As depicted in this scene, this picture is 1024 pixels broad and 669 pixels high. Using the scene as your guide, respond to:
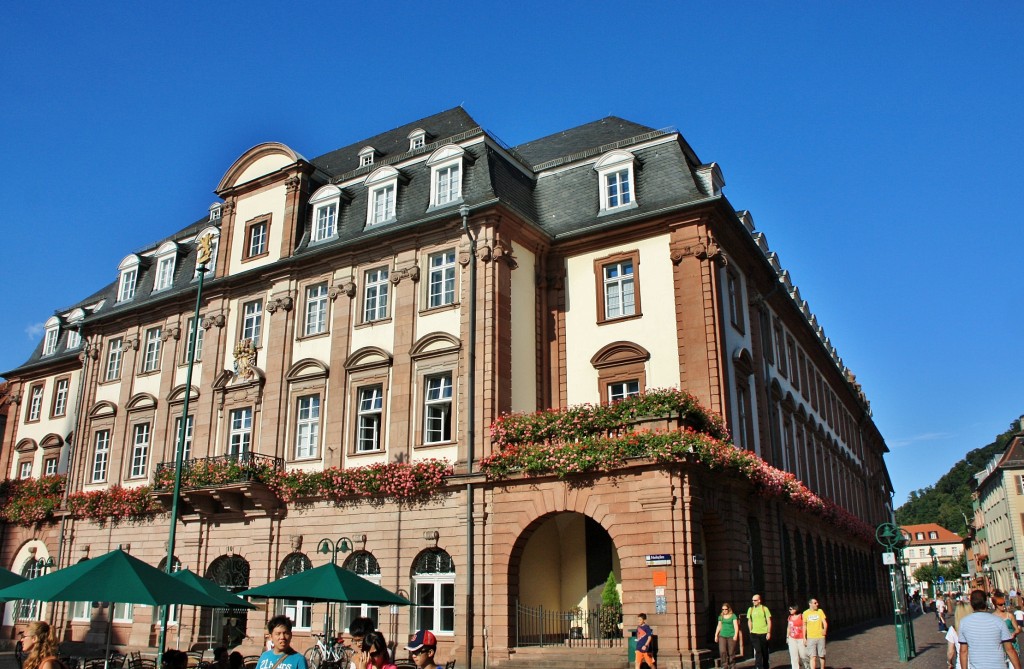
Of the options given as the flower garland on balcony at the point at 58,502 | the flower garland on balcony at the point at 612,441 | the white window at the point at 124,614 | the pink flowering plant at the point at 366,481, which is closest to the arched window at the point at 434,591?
the pink flowering plant at the point at 366,481

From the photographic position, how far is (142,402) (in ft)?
107

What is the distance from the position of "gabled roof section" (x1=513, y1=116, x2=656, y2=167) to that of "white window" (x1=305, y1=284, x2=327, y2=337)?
9.16m

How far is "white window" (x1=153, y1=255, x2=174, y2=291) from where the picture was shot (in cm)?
3459

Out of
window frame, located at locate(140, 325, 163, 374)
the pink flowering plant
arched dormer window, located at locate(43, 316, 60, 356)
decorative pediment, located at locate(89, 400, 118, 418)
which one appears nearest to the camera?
the pink flowering plant

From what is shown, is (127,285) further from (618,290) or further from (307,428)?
(618,290)

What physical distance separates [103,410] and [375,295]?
45.1ft

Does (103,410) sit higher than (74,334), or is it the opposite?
(74,334)

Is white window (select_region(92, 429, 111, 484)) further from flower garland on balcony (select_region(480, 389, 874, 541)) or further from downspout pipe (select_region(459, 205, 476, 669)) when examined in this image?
flower garland on balcony (select_region(480, 389, 874, 541))

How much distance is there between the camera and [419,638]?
1074cm

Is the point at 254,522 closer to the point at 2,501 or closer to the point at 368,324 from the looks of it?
the point at 368,324

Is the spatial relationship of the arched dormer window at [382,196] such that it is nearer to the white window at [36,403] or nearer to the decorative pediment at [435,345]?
the decorative pediment at [435,345]

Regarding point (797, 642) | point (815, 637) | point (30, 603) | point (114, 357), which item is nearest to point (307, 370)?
point (114, 357)

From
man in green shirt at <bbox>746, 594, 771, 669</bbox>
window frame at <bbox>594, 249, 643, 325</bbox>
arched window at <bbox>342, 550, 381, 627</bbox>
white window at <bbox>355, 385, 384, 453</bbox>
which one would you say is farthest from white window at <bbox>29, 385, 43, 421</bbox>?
man in green shirt at <bbox>746, 594, 771, 669</bbox>

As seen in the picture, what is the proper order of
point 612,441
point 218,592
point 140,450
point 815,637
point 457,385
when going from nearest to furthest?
point 218,592, point 815,637, point 612,441, point 457,385, point 140,450
